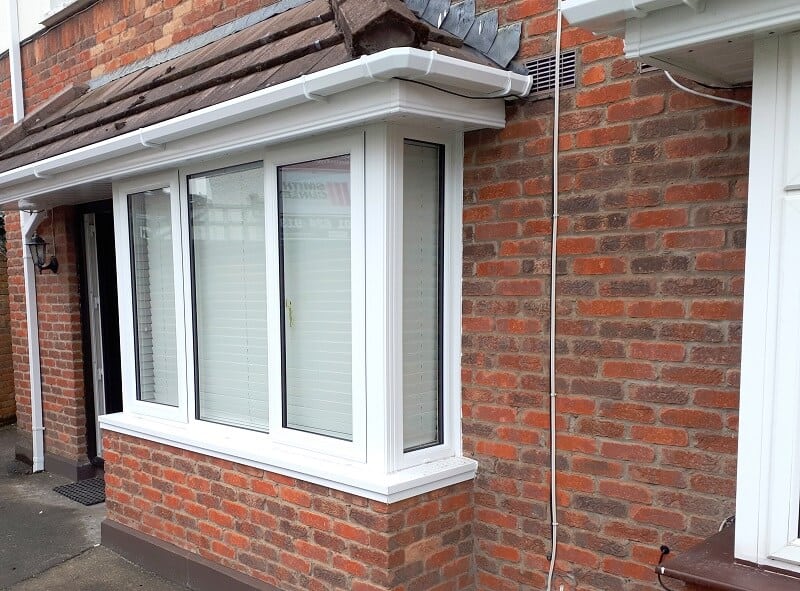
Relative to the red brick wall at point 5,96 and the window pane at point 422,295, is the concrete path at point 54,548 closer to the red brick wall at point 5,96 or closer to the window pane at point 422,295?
the window pane at point 422,295

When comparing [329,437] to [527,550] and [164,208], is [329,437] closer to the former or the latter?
[527,550]

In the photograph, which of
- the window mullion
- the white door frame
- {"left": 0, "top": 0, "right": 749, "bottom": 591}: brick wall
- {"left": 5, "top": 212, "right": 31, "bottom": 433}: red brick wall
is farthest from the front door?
{"left": 0, "top": 0, "right": 749, "bottom": 591}: brick wall

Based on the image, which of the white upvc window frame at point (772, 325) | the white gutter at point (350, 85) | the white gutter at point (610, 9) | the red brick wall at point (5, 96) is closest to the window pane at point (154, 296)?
the white gutter at point (350, 85)

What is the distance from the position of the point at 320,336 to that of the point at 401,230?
773 mm

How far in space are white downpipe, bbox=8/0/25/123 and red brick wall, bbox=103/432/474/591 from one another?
4212 mm

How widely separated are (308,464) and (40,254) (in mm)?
4286

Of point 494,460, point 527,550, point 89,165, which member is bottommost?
point 527,550

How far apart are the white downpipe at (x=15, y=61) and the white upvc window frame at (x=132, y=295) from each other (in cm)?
312

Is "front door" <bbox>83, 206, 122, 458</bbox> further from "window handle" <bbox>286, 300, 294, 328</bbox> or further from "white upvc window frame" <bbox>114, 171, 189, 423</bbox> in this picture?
"window handle" <bbox>286, 300, 294, 328</bbox>

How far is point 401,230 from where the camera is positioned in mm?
3105

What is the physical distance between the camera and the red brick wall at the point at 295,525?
10.3 feet

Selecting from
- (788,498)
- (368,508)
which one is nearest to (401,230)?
(368,508)

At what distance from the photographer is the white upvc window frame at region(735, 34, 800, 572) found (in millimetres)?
1953

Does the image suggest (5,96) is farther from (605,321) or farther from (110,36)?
(605,321)
